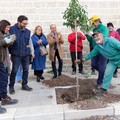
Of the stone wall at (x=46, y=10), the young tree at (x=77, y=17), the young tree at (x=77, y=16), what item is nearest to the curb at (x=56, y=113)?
the young tree at (x=77, y=17)

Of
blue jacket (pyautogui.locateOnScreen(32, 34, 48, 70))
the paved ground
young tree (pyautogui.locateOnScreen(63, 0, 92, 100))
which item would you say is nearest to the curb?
the paved ground

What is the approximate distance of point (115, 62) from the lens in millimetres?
6117

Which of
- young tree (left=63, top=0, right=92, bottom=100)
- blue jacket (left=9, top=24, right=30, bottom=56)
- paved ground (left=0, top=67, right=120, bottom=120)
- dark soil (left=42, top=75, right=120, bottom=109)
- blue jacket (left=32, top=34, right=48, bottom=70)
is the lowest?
paved ground (left=0, top=67, right=120, bottom=120)

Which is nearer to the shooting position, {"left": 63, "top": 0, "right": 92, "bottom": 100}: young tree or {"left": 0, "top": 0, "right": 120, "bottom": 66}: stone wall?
{"left": 63, "top": 0, "right": 92, "bottom": 100}: young tree

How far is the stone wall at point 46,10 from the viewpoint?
955cm

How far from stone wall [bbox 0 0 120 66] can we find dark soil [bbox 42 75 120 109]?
7.71 ft

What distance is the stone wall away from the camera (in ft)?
31.3

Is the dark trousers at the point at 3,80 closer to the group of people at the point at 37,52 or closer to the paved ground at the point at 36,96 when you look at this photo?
the group of people at the point at 37,52

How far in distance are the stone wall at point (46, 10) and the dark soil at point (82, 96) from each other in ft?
7.71

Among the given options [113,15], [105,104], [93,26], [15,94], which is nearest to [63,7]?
[113,15]

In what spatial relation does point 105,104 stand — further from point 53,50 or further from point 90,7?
point 90,7

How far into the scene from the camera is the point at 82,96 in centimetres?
634

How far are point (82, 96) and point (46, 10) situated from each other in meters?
4.16

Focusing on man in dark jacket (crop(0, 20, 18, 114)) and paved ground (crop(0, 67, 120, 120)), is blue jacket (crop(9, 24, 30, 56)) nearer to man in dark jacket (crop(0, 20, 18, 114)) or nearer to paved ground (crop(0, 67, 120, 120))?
man in dark jacket (crop(0, 20, 18, 114))
